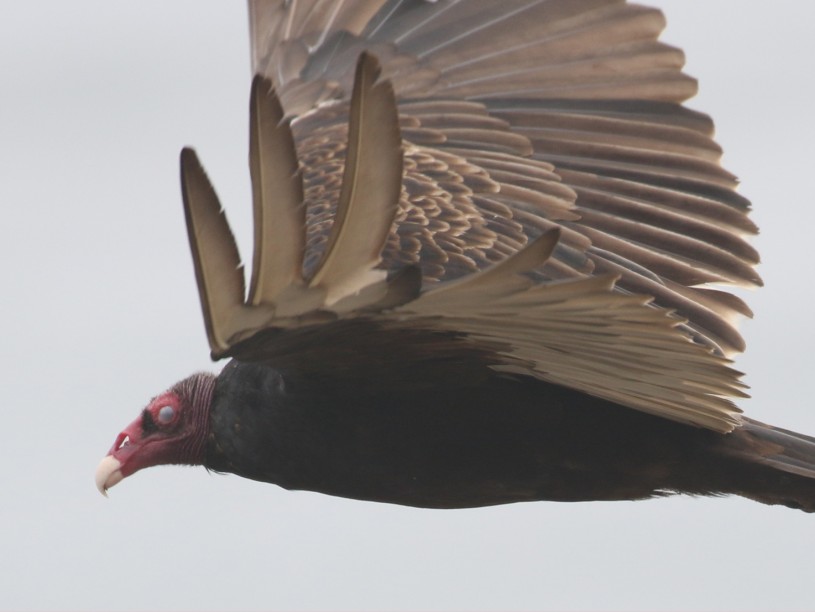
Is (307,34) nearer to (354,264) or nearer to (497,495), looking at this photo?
(497,495)

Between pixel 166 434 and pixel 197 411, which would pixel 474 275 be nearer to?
pixel 197 411

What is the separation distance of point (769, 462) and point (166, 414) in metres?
1.95

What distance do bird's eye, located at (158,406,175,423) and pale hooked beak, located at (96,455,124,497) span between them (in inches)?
7.8

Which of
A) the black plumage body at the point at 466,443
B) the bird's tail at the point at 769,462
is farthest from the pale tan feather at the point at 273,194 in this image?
the bird's tail at the point at 769,462

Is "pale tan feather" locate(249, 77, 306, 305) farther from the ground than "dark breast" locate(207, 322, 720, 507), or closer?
farther from the ground

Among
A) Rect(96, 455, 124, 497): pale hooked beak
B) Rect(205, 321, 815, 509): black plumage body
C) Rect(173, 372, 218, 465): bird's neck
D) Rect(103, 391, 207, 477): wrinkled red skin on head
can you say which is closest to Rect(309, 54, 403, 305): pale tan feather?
Rect(205, 321, 815, 509): black plumage body

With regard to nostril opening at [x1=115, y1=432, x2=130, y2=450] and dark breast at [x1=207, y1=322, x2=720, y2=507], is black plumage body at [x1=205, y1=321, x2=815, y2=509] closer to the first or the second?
dark breast at [x1=207, y1=322, x2=720, y2=507]

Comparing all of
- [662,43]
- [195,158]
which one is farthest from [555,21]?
[195,158]

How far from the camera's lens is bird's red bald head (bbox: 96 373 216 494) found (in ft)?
17.7

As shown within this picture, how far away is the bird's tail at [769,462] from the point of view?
187 inches

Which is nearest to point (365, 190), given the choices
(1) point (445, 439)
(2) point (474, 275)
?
(2) point (474, 275)

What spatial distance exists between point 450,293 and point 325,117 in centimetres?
237

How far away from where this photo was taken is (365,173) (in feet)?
11.0

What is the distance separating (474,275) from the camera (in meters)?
3.51
